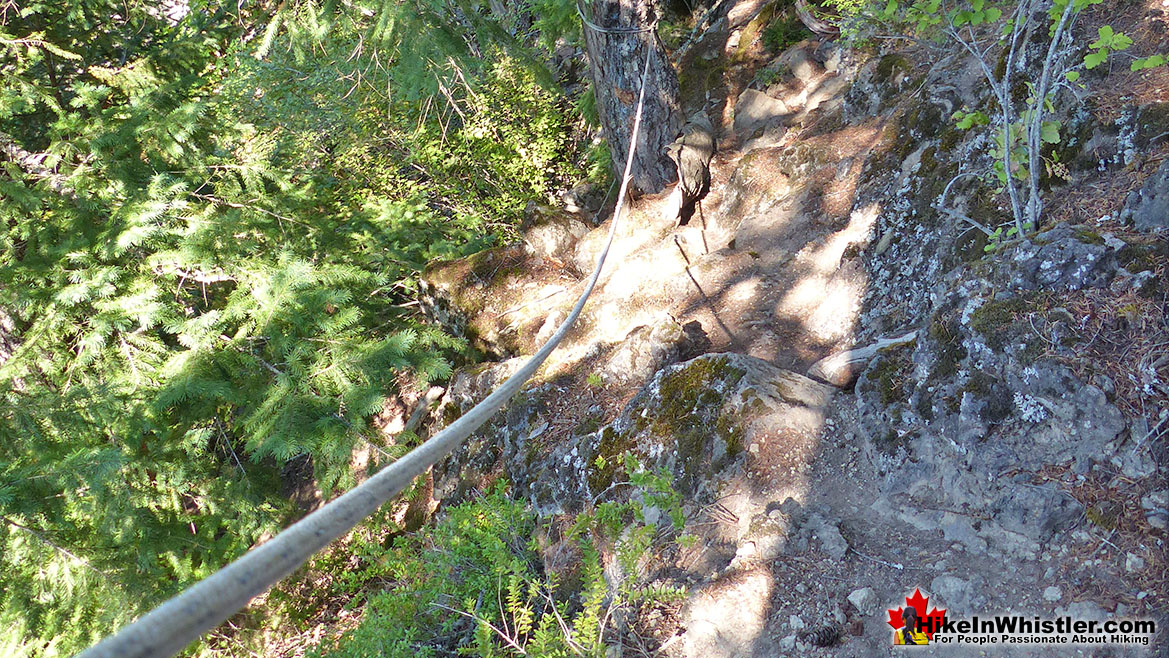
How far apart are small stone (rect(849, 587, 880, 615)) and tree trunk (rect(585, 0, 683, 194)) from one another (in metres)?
5.29

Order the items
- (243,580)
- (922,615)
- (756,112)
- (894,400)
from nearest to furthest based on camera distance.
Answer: (243,580) → (922,615) → (894,400) → (756,112)

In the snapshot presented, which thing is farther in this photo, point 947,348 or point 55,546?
point 55,546

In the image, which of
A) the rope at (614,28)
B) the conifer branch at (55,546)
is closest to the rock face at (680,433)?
the conifer branch at (55,546)

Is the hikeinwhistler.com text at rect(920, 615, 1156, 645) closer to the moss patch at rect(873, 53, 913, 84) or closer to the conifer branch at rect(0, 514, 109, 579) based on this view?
the moss patch at rect(873, 53, 913, 84)

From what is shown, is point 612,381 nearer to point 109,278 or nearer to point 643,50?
point 643,50

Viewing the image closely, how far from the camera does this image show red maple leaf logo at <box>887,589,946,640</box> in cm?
269

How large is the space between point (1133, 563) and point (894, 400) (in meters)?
1.21

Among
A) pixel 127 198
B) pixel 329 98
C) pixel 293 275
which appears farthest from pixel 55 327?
pixel 329 98

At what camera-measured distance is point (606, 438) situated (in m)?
4.61

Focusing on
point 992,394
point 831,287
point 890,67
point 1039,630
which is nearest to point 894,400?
point 992,394

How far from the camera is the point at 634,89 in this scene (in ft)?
22.9

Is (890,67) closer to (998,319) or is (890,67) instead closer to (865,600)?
(998,319)

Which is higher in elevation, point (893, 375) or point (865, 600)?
point (893, 375)

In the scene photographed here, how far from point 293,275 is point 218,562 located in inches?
104
